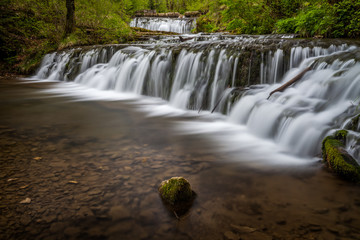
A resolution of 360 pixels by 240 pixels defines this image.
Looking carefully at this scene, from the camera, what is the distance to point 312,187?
7.68ft

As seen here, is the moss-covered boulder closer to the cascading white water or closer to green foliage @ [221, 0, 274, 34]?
green foliage @ [221, 0, 274, 34]

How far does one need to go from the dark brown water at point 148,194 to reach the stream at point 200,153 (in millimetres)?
11

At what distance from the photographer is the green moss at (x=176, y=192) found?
2.09 m

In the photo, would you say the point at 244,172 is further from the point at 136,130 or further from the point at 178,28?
the point at 178,28

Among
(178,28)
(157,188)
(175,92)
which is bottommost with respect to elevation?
(157,188)

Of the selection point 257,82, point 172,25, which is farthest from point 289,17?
point 172,25

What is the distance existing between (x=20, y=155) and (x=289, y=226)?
3059 mm

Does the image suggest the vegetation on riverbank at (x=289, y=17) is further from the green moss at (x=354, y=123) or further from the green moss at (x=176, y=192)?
the green moss at (x=176, y=192)

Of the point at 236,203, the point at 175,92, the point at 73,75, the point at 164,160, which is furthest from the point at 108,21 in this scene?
the point at 236,203

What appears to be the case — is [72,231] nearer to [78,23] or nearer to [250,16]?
[250,16]

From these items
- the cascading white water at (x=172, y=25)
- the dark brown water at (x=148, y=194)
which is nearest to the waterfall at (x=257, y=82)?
the dark brown water at (x=148, y=194)

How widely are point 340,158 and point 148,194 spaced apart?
6.62 ft

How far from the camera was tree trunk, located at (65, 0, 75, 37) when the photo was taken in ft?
44.0

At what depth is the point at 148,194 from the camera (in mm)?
2225
